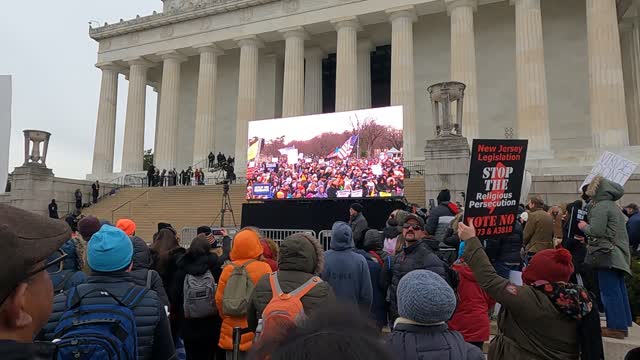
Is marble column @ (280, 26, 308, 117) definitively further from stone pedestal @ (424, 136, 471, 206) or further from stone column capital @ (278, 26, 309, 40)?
stone pedestal @ (424, 136, 471, 206)

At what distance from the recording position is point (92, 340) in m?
2.54

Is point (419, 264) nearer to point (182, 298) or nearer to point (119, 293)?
point (182, 298)

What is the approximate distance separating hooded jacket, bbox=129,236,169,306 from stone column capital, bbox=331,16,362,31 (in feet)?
100

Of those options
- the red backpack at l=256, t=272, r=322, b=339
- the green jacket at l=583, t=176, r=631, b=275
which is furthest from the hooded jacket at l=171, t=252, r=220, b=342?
the green jacket at l=583, t=176, r=631, b=275

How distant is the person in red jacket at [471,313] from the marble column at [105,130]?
37803 mm

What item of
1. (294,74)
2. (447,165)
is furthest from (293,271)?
(294,74)

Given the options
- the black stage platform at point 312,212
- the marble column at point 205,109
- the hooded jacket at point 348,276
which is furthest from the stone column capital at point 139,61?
the hooded jacket at point 348,276

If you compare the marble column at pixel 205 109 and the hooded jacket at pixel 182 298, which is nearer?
the hooded jacket at pixel 182 298

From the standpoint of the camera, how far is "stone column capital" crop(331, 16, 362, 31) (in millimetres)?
32688

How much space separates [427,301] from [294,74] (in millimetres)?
32759

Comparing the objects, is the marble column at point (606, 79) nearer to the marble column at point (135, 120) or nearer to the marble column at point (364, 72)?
the marble column at point (364, 72)

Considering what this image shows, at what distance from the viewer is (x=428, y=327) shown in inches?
103

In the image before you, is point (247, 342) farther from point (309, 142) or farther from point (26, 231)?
point (309, 142)

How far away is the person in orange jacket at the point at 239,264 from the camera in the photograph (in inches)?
171
